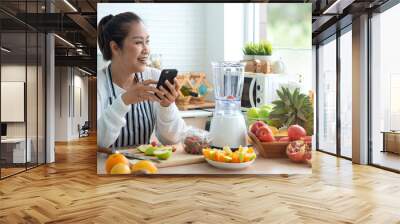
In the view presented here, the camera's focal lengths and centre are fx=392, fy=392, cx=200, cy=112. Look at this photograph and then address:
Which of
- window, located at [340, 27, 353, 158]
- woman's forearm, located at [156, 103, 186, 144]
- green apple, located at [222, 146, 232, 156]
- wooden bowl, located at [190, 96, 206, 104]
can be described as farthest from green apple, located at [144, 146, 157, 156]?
window, located at [340, 27, 353, 158]

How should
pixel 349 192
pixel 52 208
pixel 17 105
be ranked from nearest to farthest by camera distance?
pixel 52 208 < pixel 349 192 < pixel 17 105

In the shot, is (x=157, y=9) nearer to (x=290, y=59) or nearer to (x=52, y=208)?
(x=290, y=59)

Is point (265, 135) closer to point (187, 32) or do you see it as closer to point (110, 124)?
point (187, 32)

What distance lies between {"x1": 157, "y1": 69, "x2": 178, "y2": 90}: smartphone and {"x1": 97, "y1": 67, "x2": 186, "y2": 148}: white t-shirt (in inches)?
2.5

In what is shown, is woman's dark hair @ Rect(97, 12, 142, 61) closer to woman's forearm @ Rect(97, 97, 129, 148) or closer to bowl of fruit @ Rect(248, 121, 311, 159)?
woman's forearm @ Rect(97, 97, 129, 148)

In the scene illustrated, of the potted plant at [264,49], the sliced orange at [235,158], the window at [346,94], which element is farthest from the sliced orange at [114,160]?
the window at [346,94]

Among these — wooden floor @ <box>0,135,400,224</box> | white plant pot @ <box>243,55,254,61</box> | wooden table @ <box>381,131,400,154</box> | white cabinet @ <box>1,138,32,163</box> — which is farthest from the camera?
wooden table @ <box>381,131,400,154</box>

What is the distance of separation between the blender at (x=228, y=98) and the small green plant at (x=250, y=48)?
186mm

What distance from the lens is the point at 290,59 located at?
4785 mm

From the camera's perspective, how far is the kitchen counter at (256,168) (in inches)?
181

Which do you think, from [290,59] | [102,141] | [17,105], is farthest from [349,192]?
[17,105]

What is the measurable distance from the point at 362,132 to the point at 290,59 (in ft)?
7.31

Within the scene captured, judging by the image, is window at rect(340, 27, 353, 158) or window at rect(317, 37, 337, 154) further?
window at rect(317, 37, 337, 154)

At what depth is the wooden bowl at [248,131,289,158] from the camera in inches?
185
